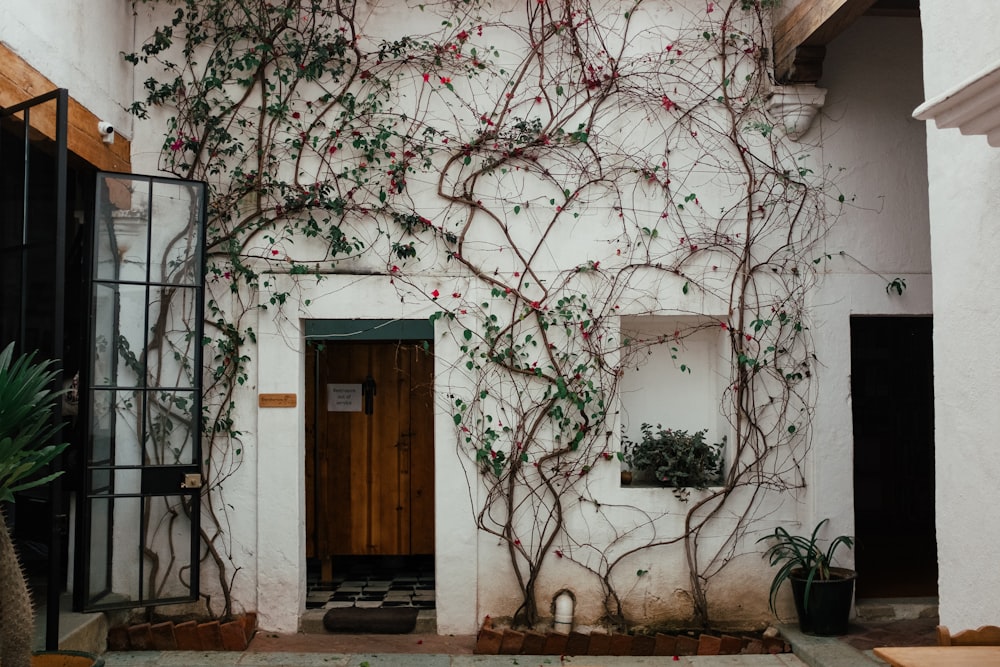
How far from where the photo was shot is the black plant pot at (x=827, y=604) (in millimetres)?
5492

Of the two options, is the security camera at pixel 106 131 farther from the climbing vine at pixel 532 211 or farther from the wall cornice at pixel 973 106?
the wall cornice at pixel 973 106

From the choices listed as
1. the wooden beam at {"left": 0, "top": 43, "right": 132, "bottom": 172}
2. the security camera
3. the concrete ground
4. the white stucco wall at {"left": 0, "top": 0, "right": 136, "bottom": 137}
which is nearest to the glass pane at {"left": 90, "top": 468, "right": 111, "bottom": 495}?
the concrete ground

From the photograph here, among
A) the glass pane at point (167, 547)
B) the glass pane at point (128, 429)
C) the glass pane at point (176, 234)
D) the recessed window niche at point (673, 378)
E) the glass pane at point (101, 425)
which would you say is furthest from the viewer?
the recessed window niche at point (673, 378)


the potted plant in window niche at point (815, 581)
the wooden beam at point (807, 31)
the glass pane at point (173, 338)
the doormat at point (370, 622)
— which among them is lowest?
the doormat at point (370, 622)

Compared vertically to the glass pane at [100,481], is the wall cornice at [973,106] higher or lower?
higher

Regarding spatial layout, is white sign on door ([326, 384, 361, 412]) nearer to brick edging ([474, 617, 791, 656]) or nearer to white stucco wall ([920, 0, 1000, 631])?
brick edging ([474, 617, 791, 656])

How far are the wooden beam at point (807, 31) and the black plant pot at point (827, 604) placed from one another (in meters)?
3.26

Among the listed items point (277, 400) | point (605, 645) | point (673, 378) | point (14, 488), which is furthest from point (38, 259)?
Result: point (605, 645)

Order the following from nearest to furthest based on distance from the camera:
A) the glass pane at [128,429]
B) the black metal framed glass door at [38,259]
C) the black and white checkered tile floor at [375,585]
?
the black metal framed glass door at [38,259], the glass pane at [128,429], the black and white checkered tile floor at [375,585]

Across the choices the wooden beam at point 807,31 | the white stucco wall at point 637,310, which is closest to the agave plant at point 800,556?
the white stucco wall at point 637,310

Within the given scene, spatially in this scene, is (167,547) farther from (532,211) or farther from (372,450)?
(532,211)

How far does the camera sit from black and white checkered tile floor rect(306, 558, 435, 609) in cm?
631

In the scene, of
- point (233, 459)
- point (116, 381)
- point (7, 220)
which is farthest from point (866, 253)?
point (7, 220)

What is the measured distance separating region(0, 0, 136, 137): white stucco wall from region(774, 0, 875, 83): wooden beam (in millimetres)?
4356
